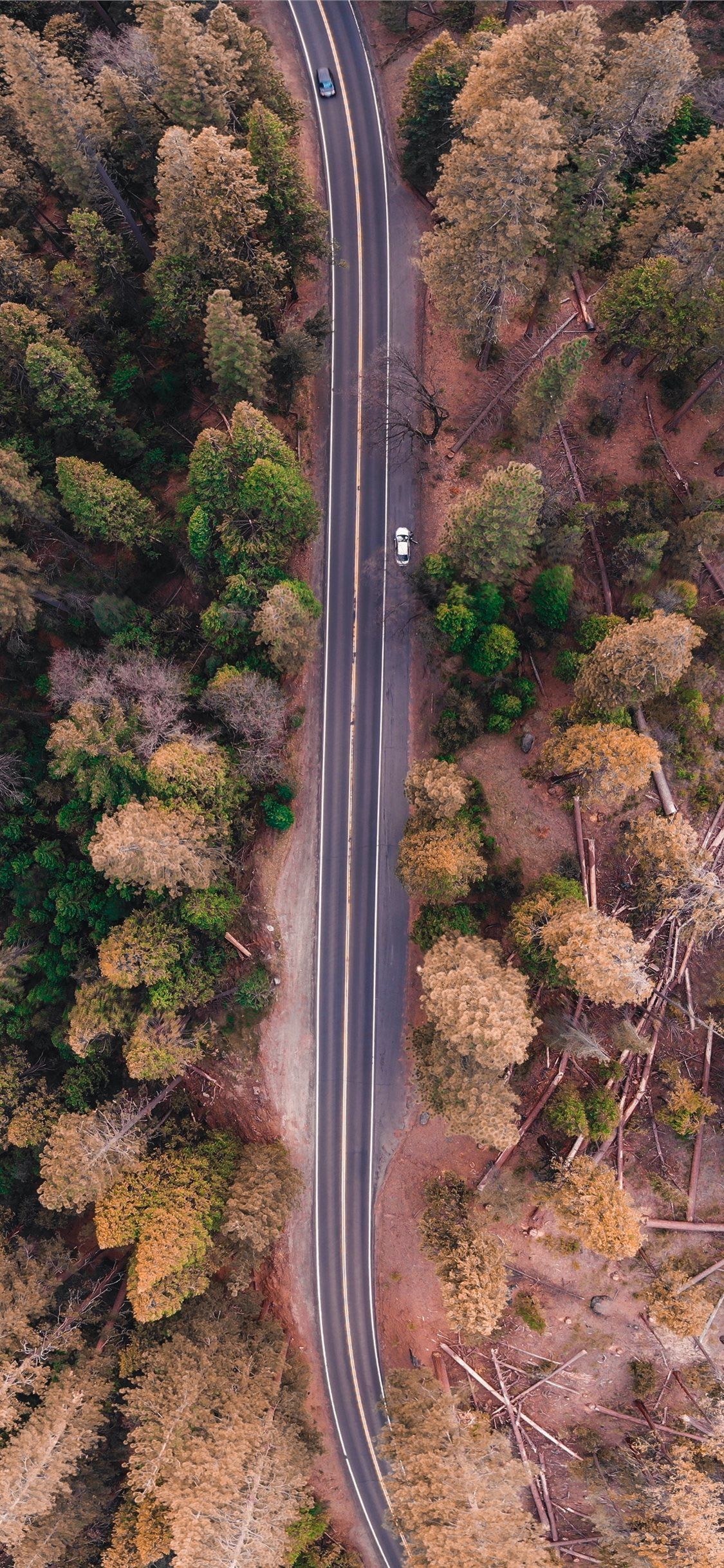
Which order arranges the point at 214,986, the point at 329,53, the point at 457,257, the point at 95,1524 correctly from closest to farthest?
the point at 457,257
the point at 95,1524
the point at 214,986
the point at 329,53

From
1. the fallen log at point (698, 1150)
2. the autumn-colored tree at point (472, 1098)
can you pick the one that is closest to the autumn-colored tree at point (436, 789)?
the autumn-colored tree at point (472, 1098)

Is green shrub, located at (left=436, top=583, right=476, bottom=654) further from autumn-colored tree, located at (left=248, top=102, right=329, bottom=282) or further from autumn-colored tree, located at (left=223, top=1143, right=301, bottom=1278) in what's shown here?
autumn-colored tree, located at (left=223, top=1143, right=301, bottom=1278)

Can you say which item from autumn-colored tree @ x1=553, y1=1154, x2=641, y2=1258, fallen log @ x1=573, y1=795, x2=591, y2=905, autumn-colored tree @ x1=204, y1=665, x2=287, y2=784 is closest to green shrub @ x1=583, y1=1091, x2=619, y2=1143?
autumn-colored tree @ x1=553, y1=1154, x2=641, y2=1258

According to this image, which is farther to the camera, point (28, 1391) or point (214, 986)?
point (214, 986)

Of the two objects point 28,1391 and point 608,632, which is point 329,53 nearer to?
point 608,632

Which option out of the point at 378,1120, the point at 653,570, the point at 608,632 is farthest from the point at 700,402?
the point at 378,1120

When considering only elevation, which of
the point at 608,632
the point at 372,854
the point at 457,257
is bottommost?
the point at 372,854

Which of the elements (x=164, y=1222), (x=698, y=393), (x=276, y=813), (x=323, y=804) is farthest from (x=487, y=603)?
(x=164, y=1222)

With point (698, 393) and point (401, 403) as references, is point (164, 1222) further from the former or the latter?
point (698, 393)
